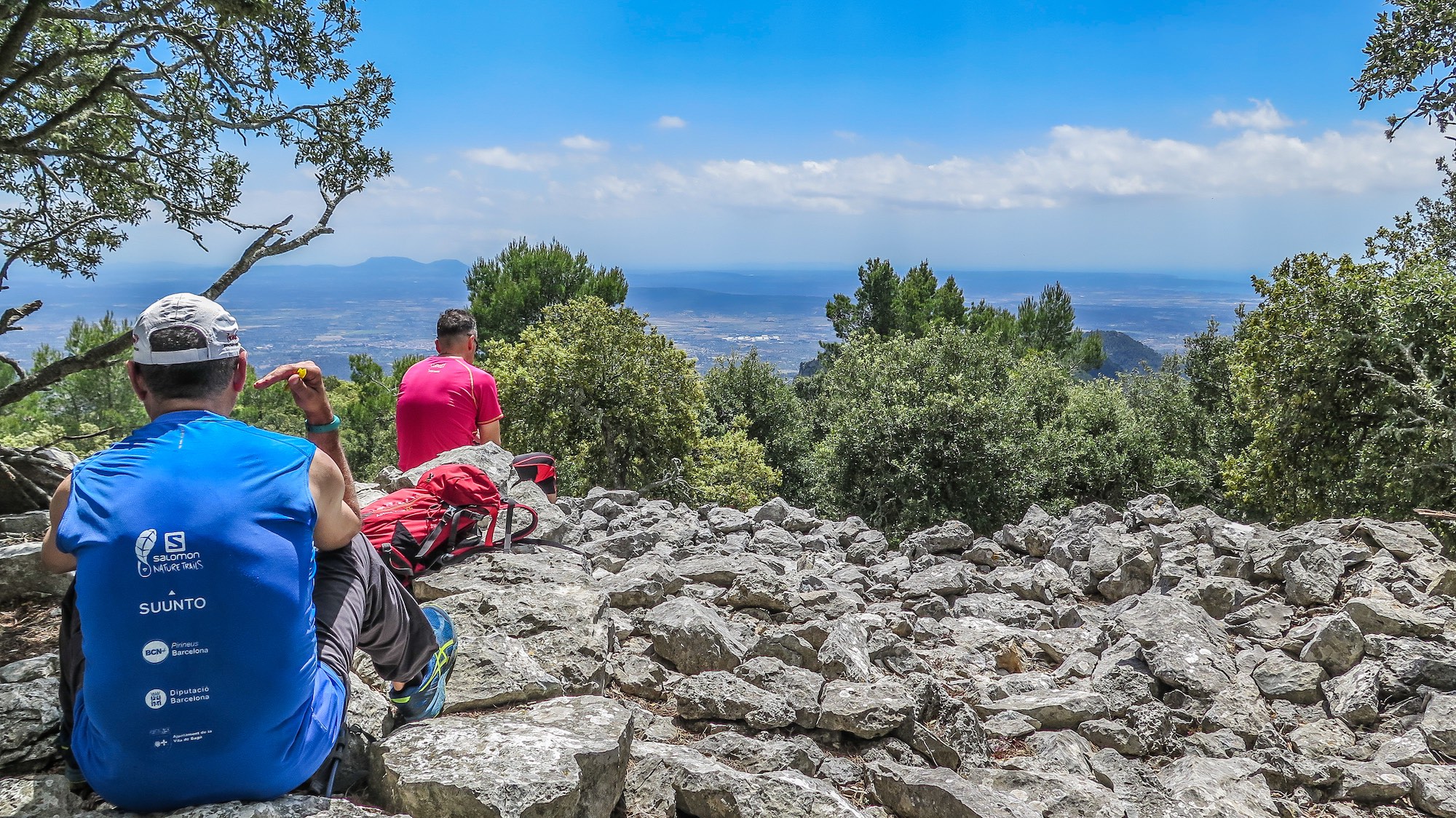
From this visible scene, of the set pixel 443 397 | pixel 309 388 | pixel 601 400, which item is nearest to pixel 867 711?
pixel 309 388

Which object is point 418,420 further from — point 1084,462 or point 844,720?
point 1084,462

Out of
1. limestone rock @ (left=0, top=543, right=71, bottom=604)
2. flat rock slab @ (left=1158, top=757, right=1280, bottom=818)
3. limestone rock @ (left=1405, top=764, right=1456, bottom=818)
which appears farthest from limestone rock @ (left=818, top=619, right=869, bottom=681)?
limestone rock @ (left=0, top=543, right=71, bottom=604)

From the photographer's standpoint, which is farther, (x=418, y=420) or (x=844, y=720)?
(x=418, y=420)

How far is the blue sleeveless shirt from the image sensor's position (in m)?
2.38

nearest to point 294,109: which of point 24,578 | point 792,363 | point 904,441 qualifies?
point 24,578

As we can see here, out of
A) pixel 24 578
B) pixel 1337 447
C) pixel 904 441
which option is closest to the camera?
pixel 24 578

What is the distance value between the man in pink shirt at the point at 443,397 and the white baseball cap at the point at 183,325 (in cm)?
352

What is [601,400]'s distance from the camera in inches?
924

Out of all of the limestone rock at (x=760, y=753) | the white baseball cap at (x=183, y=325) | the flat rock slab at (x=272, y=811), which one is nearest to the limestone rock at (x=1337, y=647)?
the limestone rock at (x=760, y=753)

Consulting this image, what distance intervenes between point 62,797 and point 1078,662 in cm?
550

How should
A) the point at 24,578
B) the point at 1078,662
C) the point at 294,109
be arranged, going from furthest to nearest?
the point at 294,109, the point at 1078,662, the point at 24,578

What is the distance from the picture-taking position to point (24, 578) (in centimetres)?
Result: 505

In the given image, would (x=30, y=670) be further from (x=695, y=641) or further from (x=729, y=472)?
(x=729, y=472)

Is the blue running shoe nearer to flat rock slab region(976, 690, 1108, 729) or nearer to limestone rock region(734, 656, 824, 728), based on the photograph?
limestone rock region(734, 656, 824, 728)
